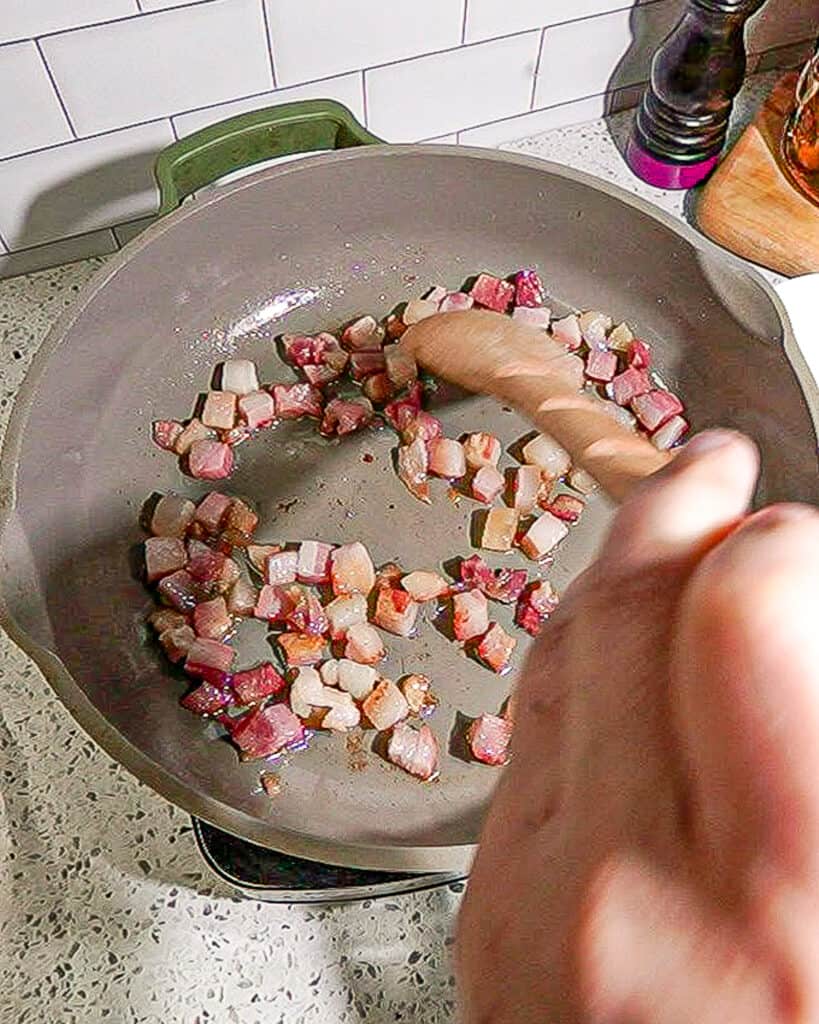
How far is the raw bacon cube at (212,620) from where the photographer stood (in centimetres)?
82

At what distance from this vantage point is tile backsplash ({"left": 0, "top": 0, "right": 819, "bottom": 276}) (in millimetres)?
793

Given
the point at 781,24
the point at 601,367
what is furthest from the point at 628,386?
the point at 781,24

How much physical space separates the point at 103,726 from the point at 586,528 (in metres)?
0.46

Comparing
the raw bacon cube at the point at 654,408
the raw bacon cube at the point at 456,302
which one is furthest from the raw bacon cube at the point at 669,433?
the raw bacon cube at the point at 456,302

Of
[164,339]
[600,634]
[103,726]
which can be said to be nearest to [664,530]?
[600,634]

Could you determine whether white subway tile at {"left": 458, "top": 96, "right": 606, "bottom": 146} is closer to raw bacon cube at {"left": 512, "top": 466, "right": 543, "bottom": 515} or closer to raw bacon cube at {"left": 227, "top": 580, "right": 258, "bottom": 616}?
raw bacon cube at {"left": 512, "top": 466, "right": 543, "bottom": 515}

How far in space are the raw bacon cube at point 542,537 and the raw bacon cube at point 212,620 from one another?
0.26 meters

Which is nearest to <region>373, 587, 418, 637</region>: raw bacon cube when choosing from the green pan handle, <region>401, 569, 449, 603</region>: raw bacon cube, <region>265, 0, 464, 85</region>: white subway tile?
<region>401, 569, 449, 603</region>: raw bacon cube

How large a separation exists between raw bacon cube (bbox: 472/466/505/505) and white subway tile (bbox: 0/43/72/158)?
1.50ft

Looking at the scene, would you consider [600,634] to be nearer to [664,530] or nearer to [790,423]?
[664,530]

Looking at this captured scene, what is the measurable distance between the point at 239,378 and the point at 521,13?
413mm

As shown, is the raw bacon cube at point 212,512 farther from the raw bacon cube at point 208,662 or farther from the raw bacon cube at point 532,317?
the raw bacon cube at point 532,317

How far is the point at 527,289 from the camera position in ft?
3.08

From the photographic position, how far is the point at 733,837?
207mm
